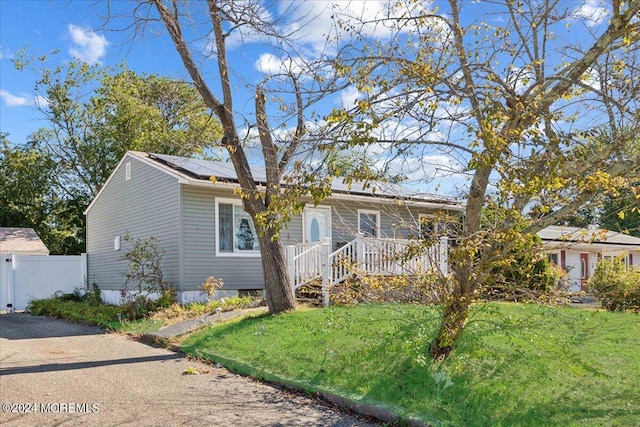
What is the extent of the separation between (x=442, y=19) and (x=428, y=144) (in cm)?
175

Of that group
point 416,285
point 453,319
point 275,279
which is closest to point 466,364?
point 453,319

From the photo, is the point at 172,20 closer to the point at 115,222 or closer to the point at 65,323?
the point at 65,323

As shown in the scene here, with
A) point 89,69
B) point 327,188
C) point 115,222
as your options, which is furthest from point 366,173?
point 89,69

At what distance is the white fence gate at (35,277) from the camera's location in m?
18.3

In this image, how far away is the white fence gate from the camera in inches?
A: 722

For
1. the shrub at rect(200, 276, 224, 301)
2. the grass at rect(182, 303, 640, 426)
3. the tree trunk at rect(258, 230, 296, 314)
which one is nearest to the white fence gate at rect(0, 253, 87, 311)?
the shrub at rect(200, 276, 224, 301)

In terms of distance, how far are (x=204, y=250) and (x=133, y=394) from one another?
7876 mm

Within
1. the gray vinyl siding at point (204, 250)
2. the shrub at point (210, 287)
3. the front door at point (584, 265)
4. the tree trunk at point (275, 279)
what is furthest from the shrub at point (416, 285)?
the front door at point (584, 265)

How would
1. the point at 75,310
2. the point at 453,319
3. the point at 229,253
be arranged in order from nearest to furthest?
the point at 453,319 → the point at 229,253 → the point at 75,310

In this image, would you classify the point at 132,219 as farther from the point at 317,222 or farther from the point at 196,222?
the point at 317,222

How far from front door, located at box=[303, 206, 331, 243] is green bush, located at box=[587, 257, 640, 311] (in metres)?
7.27

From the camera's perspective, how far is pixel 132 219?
1688 cm

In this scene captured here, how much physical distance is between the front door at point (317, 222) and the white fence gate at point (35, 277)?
8516mm

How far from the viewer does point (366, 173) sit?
621 cm
